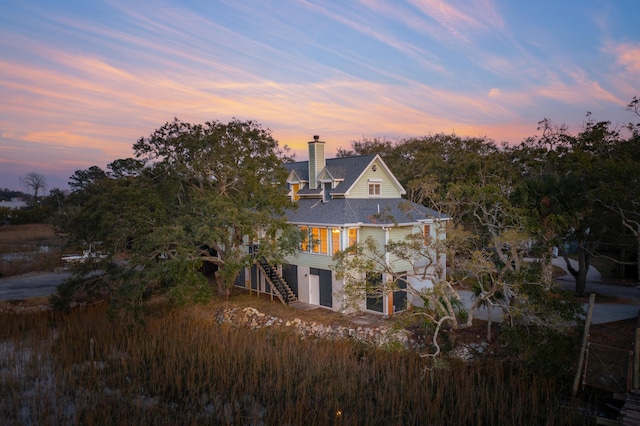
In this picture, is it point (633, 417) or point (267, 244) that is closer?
point (633, 417)

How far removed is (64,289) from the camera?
20750mm

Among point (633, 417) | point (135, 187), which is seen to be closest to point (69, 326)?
point (135, 187)

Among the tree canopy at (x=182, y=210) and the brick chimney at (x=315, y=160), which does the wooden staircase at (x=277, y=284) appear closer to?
the tree canopy at (x=182, y=210)

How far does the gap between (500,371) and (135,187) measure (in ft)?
59.5

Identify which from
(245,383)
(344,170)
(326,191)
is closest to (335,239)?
(326,191)

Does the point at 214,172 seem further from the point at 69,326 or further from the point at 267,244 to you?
the point at 69,326

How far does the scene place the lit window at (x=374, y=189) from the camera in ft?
82.5

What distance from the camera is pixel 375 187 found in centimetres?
2531

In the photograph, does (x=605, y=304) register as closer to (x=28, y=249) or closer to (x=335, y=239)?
(x=335, y=239)

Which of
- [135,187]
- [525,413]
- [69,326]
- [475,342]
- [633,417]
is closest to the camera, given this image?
[633,417]

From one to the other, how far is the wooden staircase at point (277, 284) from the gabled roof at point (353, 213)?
3354 mm

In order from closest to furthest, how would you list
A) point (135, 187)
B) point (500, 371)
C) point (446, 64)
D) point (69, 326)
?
point (500, 371)
point (69, 326)
point (135, 187)
point (446, 64)

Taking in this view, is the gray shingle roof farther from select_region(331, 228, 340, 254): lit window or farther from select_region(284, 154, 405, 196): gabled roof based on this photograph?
select_region(331, 228, 340, 254): lit window

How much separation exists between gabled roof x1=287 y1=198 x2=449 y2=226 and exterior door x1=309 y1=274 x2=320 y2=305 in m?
3.26
